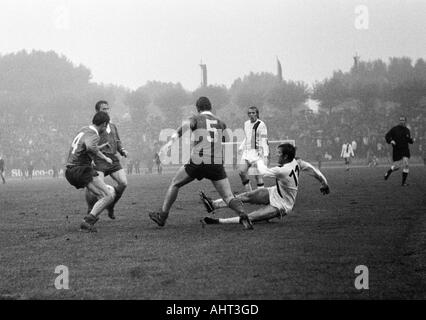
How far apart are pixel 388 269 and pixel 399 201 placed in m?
8.37

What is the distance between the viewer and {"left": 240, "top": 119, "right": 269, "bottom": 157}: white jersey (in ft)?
53.4

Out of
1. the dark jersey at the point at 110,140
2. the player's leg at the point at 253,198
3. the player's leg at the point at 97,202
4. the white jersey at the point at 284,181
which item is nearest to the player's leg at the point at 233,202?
the white jersey at the point at 284,181

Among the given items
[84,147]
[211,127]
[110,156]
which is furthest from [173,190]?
[110,156]

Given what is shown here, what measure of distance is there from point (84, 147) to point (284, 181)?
10.9ft

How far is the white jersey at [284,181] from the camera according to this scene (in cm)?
1035

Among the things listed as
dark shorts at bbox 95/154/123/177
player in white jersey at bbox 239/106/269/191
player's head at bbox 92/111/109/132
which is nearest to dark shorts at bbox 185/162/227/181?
player's head at bbox 92/111/109/132

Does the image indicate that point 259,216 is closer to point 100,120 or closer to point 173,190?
point 173,190

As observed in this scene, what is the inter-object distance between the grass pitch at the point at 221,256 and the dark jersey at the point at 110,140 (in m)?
1.35

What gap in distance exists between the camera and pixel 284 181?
10.4m

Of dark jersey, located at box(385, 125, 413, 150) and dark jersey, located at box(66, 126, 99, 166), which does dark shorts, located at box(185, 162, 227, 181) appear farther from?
dark jersey, located at box(385, 125, 413, 150)

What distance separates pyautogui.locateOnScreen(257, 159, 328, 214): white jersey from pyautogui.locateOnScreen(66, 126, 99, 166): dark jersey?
2.69 metres

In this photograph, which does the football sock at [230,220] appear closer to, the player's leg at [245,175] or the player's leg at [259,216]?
the player's leg at [259,216]

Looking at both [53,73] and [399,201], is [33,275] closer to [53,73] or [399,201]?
[399,201]

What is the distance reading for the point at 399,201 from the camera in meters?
14.6
